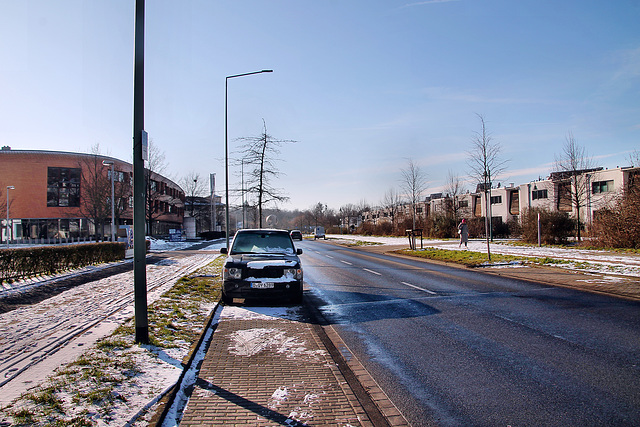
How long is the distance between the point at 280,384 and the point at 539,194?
60.0 m

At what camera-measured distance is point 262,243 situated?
10.6 metres

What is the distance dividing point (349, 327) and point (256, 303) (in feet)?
9.60

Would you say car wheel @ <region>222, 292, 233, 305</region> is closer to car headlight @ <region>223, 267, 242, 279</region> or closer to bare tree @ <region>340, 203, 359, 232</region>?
car headlight @ <region>223, 267, 242, 279</region>

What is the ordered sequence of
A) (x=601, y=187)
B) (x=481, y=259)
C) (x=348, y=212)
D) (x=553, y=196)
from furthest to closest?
1. (x=348, y=212)
2. (x=553, y=196)
3. (x=601, y=187)
4. (x=481, y=259)

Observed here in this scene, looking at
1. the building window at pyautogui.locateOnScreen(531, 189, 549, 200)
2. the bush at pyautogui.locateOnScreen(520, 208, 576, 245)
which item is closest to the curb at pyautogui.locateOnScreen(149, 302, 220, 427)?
the bush at pyautogui.locateOnScreen(520, 208, 576, 245)

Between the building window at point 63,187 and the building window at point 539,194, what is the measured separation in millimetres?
59053

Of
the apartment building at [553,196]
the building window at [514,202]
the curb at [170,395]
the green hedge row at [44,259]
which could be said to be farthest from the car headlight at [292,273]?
the building window at [514,202]

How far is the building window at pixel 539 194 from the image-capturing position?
5495 centimetres

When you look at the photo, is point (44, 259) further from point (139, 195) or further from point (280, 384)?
point (280, 384)

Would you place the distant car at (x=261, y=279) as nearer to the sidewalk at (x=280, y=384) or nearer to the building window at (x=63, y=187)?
the sidewalk at (x=280, y=384)

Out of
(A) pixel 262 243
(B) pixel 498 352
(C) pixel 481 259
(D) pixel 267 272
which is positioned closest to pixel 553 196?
(C) pixel 481 259

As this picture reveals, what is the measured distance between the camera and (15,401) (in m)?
3.72

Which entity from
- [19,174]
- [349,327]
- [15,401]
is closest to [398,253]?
[349,327]

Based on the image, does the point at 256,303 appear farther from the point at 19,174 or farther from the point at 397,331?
the point at 19,174
